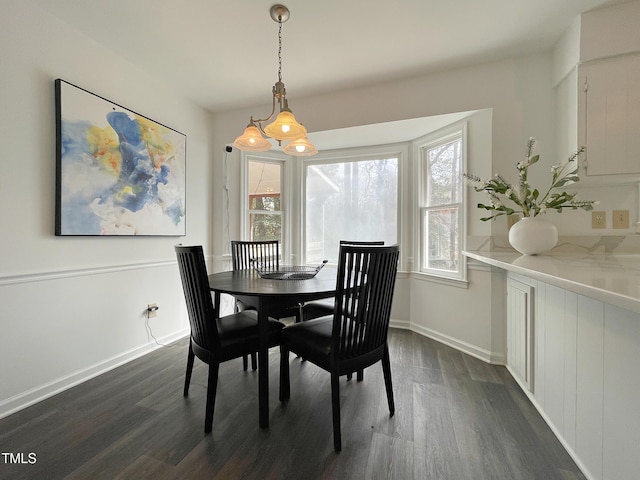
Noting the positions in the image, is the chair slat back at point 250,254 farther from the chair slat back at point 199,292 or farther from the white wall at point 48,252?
the chair slat back at point 199,292

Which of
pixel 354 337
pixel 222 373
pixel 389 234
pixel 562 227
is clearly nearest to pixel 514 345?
pixel 562 227

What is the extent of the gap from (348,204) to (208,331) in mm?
2394

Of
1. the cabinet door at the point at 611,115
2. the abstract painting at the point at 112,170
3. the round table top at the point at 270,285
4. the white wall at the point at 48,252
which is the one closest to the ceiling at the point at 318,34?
the white wall at the point at 48,252

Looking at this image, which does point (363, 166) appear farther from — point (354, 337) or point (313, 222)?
point (354, 337)

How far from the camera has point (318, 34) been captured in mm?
2033

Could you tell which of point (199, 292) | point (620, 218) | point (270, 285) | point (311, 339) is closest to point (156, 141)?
point (199, 292)

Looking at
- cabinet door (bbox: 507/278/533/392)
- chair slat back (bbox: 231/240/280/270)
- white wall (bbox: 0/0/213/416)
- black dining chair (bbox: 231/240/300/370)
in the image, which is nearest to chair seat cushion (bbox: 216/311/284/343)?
black dining chair (bbox: 231/240/300/370)

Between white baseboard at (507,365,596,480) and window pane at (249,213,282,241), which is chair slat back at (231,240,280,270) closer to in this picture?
window pane at (249,213,282,241)

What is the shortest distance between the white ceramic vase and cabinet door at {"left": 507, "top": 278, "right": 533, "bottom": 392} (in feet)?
0.86

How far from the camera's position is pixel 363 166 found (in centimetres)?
343

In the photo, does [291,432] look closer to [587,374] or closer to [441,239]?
[587,374]

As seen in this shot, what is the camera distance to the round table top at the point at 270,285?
1516mm

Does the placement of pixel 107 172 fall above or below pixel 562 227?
above

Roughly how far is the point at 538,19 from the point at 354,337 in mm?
2460
